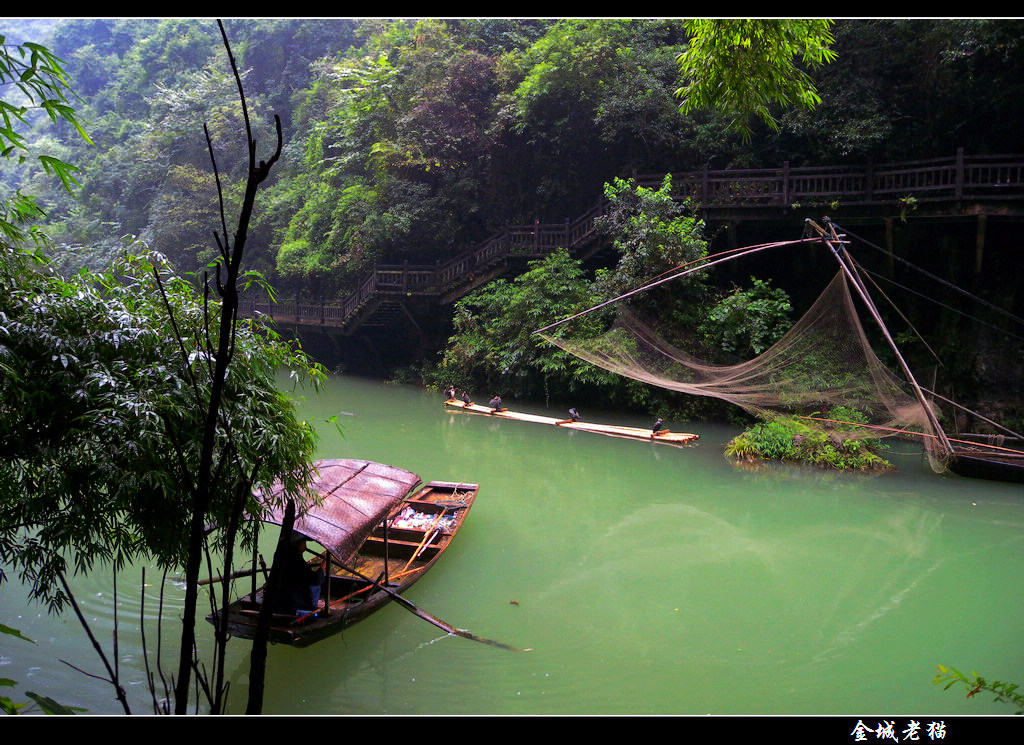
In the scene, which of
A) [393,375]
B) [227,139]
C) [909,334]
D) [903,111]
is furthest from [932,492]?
[227,139]

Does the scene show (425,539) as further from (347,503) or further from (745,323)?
(745,323)

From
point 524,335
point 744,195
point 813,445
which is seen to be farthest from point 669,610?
point 744,195

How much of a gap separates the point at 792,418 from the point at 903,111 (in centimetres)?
534

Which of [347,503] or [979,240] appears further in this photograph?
[979,240]

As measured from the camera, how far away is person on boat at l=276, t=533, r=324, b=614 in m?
3.93

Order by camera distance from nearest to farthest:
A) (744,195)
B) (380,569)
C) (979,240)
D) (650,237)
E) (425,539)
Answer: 1. (380,569)
2. (425,539)
3. (979,240)
4. (650,237)
5. (744,195)

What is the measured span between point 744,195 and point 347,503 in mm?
8102

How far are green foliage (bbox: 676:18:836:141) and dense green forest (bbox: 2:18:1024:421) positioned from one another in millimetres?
109

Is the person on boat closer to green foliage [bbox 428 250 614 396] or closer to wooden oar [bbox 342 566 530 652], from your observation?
wooden oar [bbox 342 566 530 652]

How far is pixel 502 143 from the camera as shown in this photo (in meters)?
13.3

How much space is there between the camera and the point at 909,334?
976cm

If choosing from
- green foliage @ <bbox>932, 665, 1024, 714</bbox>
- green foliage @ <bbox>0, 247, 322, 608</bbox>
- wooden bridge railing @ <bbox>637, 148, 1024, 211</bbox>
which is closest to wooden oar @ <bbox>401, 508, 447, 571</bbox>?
green foliage @ <bbox>0, 247, 322, 608</bbox>

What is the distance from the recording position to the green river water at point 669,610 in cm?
367
